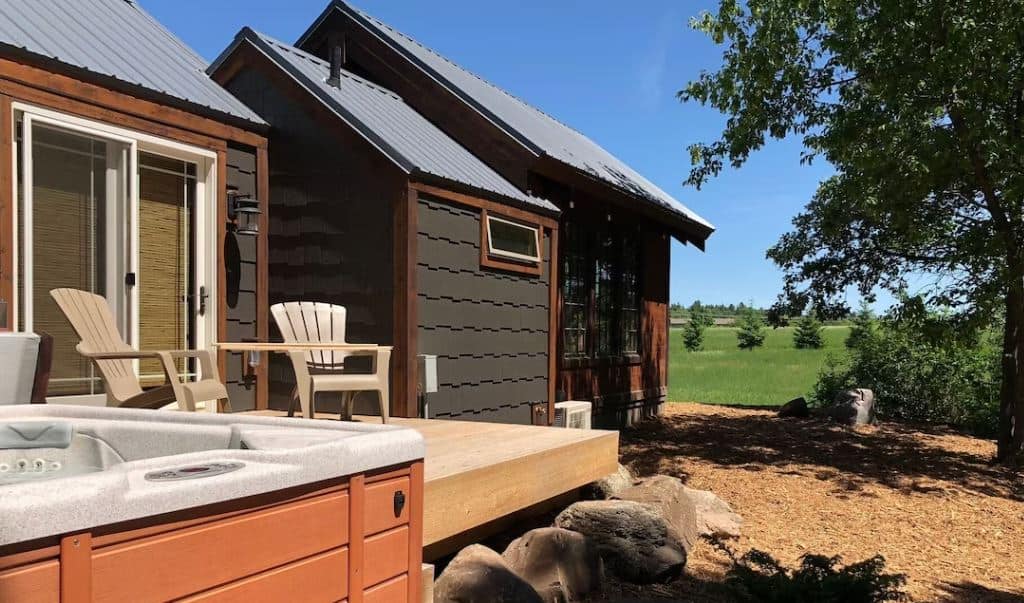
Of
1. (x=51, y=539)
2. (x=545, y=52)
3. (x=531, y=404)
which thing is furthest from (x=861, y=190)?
(x=51, y=539)

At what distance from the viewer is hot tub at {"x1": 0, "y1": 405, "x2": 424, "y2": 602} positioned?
1473 mm

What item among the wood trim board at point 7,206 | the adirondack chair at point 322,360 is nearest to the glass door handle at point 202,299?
the adirondack chair at point 322,360

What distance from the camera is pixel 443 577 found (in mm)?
3271

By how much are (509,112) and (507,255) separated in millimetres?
2960

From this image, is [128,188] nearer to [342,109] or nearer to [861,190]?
[342,109]

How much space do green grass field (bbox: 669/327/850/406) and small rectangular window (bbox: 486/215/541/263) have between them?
9392 millimetres

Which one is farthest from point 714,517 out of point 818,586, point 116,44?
point 116,44

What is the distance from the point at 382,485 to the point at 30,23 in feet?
13.2

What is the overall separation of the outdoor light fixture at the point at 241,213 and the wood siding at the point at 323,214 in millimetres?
501

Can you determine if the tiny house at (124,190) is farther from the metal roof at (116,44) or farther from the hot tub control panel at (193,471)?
the hot tub control panel at (193,471)

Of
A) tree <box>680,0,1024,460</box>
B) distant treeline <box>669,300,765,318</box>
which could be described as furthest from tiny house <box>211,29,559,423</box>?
distant treeline <box>669,300,765,318</box>

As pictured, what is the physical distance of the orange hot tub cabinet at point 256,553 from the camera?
58.0 inches

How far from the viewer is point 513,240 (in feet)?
23.7

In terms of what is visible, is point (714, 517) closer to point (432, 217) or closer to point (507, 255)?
point (507, 255)
